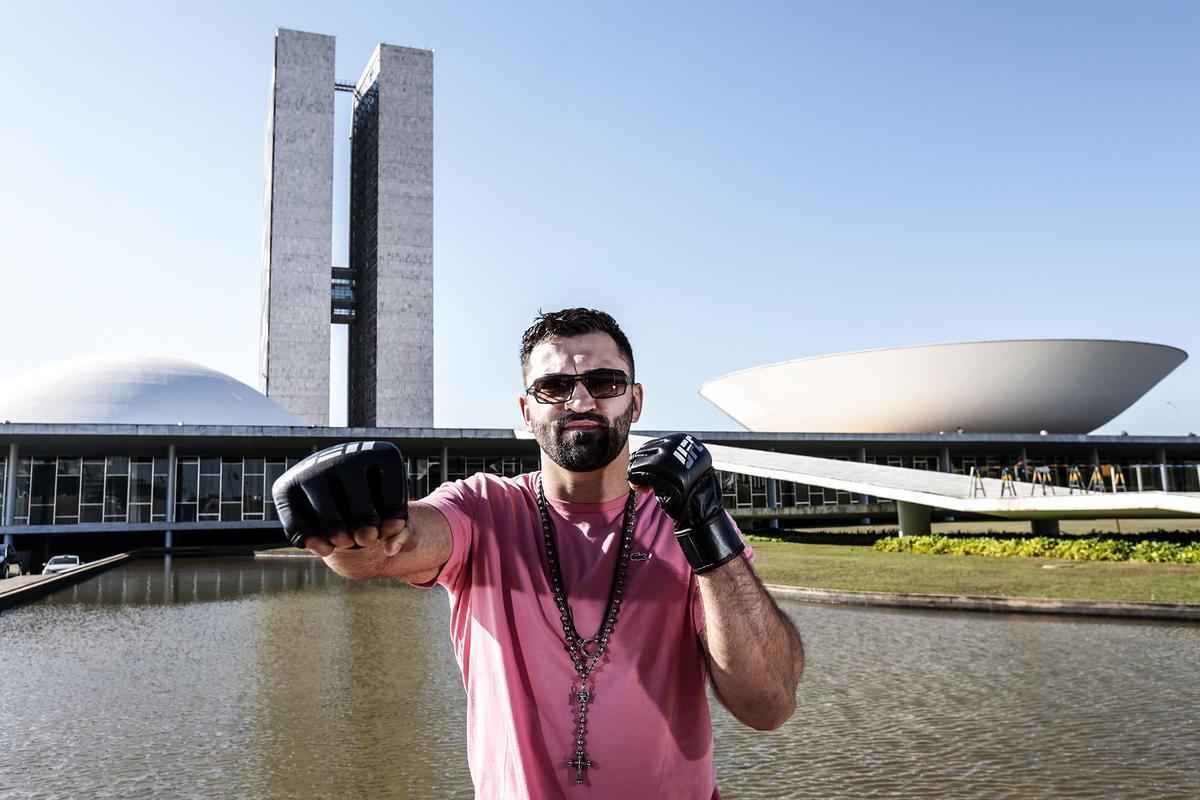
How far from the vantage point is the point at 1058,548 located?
17.5 metres

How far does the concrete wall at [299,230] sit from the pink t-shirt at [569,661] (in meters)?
61.5

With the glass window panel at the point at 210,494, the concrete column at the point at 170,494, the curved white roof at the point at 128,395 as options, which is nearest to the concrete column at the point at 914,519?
the glass window panel at the point at 210,494

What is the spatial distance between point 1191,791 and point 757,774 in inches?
85.0

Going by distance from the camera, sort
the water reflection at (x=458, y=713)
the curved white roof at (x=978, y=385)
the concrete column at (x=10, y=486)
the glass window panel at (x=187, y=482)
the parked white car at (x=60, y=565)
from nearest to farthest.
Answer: the water reflection at (x=458, y=713)
the parked white car at (x=60, y=565)
the concrete column at (x=10, y=486)
the glass window panel at (x=187, y=482)
the curved white roof at (x=978, y=385)

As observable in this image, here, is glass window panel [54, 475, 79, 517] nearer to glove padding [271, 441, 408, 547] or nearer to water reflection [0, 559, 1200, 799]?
water reflection [0, 559, 1200, 799]

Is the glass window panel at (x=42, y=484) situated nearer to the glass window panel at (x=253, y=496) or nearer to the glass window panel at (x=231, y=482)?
the glass window panel at (x=231, y=482)

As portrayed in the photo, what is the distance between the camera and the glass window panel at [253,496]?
37.6 meters

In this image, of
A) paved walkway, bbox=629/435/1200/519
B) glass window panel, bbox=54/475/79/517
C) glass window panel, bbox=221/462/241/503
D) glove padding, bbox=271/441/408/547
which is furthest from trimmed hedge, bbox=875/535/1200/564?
glass window panel, bbox=54/475/79/517

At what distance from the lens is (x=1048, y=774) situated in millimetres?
4812

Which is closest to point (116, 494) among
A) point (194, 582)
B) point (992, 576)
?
point (194, 582)

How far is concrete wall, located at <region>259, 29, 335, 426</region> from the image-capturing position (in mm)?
61062

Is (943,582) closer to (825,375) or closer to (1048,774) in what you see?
(1048,774)

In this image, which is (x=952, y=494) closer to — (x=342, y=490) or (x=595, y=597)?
(x=595, y=597)

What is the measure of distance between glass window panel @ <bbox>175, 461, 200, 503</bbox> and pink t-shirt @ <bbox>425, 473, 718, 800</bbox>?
128 ft
